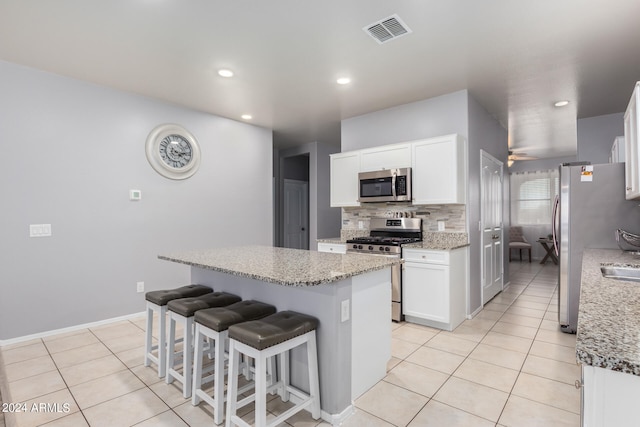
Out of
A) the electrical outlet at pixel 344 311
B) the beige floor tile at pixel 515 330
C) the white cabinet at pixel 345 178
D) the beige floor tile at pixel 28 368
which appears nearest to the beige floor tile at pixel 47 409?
the beige floor tile at pixel 28 368

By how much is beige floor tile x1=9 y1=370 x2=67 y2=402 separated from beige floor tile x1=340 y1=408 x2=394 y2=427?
1892mm

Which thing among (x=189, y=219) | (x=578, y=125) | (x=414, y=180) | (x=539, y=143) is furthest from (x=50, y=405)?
(x=539, y=143)

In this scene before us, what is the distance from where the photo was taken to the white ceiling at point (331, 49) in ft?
7.36

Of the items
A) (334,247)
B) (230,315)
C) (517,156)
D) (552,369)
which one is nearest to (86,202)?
(230,315)

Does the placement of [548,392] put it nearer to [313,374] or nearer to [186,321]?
[313,374]

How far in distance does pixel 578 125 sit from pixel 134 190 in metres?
6.11

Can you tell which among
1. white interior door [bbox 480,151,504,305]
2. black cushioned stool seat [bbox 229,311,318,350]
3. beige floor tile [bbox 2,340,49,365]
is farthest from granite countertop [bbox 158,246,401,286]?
white interior door [bbox 480,151,504,305]

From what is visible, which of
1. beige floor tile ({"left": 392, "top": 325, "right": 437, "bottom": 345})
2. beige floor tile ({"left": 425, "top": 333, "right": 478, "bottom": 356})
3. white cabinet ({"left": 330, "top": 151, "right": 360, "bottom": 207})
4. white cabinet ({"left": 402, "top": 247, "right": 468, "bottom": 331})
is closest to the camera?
beige floor tile ({"left": 425, "top": 333, "right": 478, "bottom": 356})

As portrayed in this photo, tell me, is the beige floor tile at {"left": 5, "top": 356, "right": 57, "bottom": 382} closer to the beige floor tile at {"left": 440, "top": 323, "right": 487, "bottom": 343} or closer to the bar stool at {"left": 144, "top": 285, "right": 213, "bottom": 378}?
the bar stool at {"left": 144, "top": 285, "right": 213, "bottom": 378}

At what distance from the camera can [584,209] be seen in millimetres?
3191

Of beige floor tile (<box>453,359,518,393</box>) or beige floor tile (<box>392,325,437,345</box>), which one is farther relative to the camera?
beige floor tile (<box>392,325,437,345</box>)

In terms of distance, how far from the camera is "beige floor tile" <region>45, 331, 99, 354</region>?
115 inches

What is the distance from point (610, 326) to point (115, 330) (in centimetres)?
392

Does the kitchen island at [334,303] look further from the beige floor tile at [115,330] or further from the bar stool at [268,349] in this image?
the beige floor tile at [115,330]
